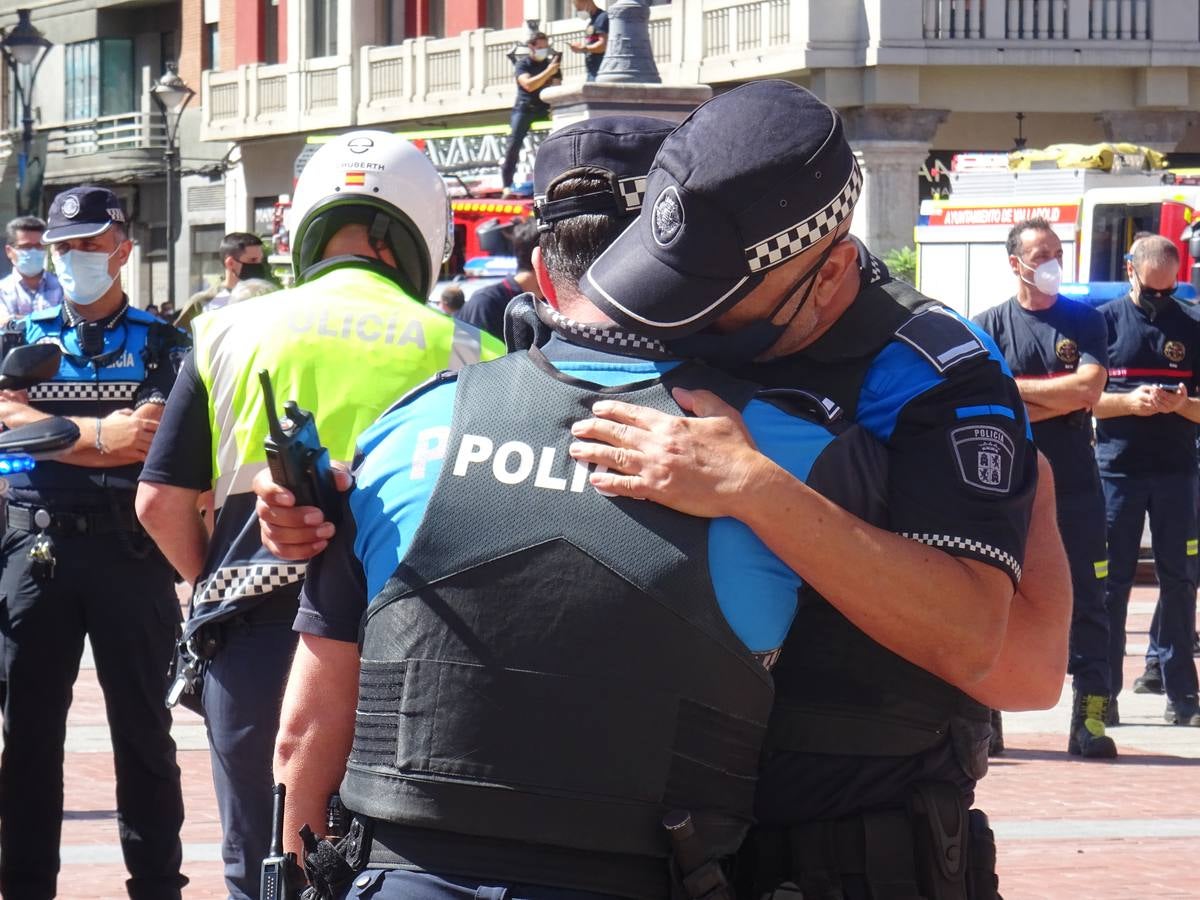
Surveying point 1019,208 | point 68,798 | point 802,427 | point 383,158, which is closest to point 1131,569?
point 68,798

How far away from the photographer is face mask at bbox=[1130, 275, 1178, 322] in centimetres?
958

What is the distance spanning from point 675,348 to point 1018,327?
20.6 ft

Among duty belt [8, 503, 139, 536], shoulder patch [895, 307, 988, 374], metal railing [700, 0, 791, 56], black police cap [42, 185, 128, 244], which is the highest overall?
metal railing [700, 0, 791, 56]

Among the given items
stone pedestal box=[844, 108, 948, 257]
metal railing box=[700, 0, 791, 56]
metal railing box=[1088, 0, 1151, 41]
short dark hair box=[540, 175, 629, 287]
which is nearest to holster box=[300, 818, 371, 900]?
short dark hair box=[540, 175, 629, 287]

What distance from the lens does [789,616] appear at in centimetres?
254

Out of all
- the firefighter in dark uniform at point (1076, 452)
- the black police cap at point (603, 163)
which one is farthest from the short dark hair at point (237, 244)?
the black police cap at point (603, 163)

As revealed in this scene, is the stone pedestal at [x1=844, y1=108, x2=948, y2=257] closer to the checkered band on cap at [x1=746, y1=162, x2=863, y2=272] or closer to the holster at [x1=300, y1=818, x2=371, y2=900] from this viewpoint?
the checkered band on cap at [x1=746, y1=162, x2=863, y2=272]

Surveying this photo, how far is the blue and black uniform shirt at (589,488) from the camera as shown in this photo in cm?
250

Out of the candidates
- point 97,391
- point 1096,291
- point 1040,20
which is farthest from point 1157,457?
point 1040,20

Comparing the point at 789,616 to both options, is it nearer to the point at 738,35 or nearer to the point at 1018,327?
the point at 1018,327

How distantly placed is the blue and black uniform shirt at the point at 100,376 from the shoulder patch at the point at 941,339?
3.46m

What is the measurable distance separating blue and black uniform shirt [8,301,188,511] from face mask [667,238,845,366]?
3.41 meters

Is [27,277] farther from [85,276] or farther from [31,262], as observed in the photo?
[85,276]

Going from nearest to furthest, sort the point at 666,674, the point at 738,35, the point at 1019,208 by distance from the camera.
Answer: the point at 666,674
the point at 1019,208
the point at 738,35
